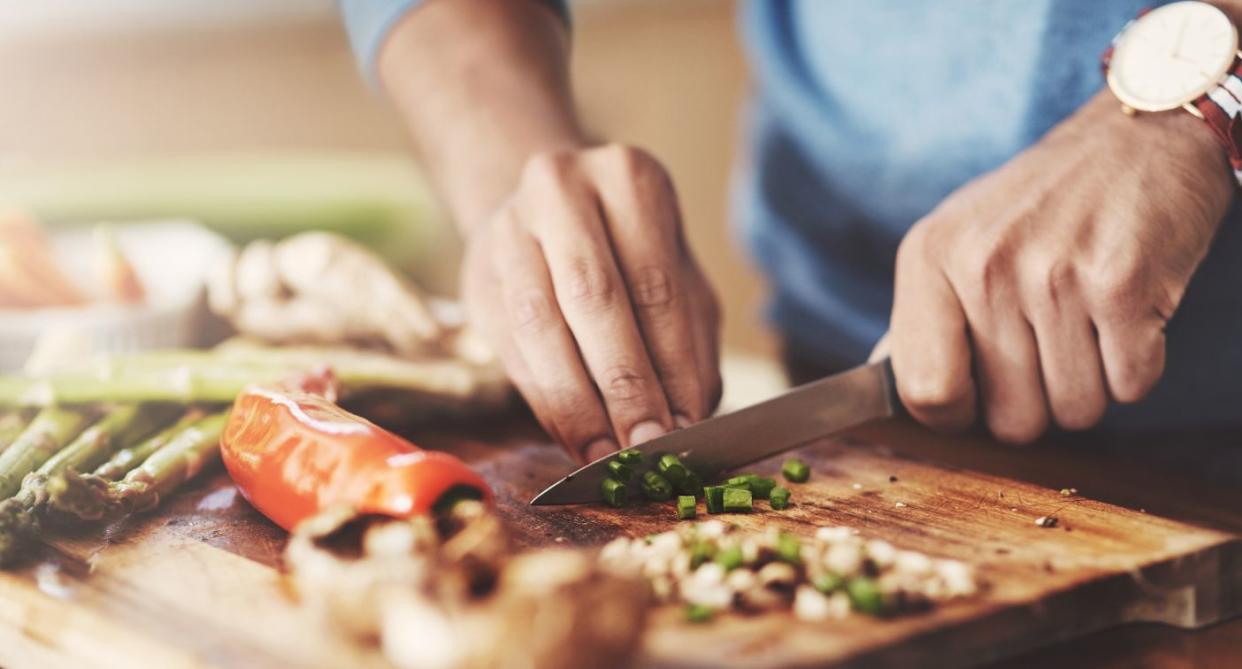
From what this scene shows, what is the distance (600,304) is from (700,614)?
41 centimetres

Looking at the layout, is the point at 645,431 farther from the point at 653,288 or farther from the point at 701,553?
the point at 701,553

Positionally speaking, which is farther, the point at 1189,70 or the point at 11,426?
the point at 11,426

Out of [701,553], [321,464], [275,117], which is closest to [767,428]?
[701,553]

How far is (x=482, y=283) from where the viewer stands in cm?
117

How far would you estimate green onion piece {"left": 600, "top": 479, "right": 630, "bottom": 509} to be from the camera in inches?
36.2

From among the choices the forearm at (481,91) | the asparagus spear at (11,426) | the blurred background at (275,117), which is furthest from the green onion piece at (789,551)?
the blurred background at (275,117)

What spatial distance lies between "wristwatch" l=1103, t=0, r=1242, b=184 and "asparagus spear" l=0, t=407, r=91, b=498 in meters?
1.00

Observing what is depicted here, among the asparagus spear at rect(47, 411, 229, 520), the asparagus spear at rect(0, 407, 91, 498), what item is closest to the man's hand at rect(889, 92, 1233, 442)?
the asparagus spear at rect(47, 411, 229, 520)

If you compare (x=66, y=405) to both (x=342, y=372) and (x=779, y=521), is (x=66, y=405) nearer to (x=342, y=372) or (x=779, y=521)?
(x=342, y=372)

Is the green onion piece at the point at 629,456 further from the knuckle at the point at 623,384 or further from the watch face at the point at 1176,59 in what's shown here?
the watch face at the point at 1176,59

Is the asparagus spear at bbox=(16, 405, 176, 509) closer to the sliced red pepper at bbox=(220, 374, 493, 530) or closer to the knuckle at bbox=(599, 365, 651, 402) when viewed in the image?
the sliced red pepper at bbox=(220, 374, 493, 530)

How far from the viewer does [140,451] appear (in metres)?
1.05

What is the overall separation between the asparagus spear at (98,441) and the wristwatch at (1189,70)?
96 centimetres

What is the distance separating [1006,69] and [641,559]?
77cm
